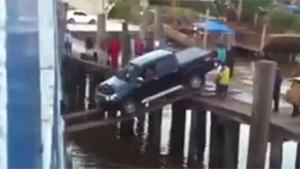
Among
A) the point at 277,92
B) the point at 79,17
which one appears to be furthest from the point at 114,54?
the point at 79,17

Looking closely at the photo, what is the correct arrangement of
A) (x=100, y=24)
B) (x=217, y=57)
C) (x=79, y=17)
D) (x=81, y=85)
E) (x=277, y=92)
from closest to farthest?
Answer: 1. (x=277, y=92)
2. (x=217, y=57)
3. (x=81, y=85)
4. (x=100, y=24)
5. (x=79, y=17)

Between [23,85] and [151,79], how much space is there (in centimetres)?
1516

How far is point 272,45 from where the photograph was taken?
37.8m

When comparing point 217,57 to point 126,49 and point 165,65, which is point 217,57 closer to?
point 165,65

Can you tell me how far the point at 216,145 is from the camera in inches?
753

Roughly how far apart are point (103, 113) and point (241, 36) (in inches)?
869

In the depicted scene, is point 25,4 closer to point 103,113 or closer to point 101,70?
point 103,113

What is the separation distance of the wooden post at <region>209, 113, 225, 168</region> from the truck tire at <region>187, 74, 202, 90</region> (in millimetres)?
1134

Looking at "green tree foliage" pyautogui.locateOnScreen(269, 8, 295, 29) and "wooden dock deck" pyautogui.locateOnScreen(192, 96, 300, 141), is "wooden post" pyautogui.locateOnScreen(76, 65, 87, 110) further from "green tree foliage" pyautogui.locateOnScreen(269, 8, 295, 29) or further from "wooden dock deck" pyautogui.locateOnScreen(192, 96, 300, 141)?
"green tree foliage" pyautogui.locateOnScreen(269, 8, 295, 29)

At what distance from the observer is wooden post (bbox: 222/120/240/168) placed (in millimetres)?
17906

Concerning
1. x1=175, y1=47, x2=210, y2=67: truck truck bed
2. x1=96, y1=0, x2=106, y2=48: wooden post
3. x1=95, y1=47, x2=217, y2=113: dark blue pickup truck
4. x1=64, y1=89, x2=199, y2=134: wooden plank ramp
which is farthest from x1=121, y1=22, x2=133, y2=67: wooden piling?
x1=64, y1=89, x2=199, y2=134: wooden plank ramp

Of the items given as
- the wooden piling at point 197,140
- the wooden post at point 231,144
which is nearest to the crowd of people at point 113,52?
the wooden piling at point 197,140

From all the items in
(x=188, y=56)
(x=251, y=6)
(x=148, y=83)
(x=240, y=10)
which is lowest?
(x=240, y=10)

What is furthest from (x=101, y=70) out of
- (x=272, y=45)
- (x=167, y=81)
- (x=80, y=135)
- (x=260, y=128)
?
(x=272, y=45)
